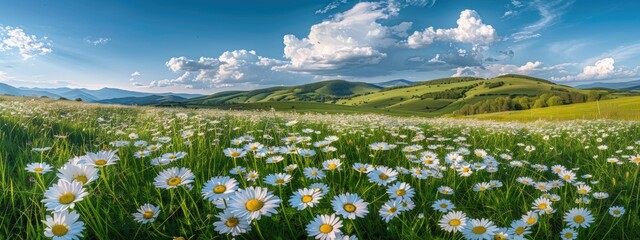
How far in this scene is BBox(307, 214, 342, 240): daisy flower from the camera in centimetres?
178

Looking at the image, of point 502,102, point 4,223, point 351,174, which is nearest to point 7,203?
point 4,223

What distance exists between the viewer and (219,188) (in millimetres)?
2082

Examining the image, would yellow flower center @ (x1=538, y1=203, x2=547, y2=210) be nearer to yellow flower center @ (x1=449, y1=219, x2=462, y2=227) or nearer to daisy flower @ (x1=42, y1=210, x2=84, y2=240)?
yellow flower center @ (x1=449, y1=219, x2=462, y2=227)

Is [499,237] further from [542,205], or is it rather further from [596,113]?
[596,113]

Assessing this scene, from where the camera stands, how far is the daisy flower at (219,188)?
1925mm

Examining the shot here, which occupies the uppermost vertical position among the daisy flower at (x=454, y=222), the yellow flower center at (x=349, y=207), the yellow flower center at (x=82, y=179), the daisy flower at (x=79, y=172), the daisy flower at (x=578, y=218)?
the daisy flower at (x=79, y=172)

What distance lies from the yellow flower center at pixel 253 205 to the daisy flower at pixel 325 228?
0.95ft

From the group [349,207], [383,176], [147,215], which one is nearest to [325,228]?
[349,207]

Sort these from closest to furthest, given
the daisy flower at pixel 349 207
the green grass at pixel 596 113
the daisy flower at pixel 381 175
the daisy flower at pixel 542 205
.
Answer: the daisy flower at pixel 349 207, the daisy flower at pixel 381 175, the daisy flower at pixel 542 205, the green grass at pixel 596 113

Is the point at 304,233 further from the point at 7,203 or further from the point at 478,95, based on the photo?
the point at 478,95

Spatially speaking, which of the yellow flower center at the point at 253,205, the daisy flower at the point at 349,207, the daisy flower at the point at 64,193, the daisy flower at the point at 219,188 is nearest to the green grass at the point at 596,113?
the daisy flower at the point at 349,207

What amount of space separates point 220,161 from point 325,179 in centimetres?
157

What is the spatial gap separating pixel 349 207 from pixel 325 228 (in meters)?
0.22

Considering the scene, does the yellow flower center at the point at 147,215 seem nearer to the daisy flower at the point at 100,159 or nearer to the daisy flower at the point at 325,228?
the daisy flower at the point at 100,159
